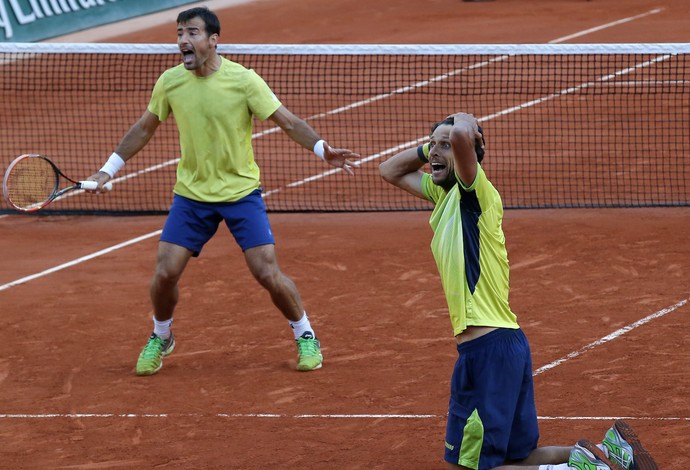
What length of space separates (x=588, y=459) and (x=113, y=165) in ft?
14.3

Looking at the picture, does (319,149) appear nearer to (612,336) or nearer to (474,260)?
(474,260)

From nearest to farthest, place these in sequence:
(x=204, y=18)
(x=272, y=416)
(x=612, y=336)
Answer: (x=272, y=416)
(x=204, y=18)
(x=612, y=336)

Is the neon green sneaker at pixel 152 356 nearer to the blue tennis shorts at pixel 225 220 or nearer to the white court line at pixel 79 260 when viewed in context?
the blue tennis shorts at pixel 225 220

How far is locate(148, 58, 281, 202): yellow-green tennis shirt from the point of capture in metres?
8.66

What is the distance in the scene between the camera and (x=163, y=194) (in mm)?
15203

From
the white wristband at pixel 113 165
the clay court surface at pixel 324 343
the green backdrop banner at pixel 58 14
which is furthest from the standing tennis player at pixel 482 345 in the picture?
the green backdrop banner at pixel 58 14

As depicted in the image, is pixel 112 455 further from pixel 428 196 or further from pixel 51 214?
pixel 51 214

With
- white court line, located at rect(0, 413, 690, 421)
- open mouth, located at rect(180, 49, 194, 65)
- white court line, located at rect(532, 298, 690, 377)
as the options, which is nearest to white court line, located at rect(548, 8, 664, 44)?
white court line, located at rect(532, 298, 690, 377)

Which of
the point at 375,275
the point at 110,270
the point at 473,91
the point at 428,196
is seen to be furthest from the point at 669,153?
the point at 428,196

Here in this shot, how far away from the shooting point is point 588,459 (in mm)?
6082

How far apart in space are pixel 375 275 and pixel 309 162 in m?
5.25

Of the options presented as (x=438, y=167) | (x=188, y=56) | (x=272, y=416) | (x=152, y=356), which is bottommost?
(x=272, y=416)

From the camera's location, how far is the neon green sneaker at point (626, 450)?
6.16 m

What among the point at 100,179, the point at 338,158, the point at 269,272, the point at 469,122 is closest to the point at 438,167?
the point at 469,122
